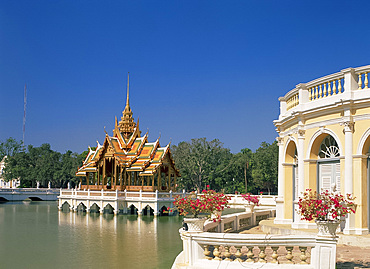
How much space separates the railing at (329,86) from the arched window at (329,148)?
4.88 feet

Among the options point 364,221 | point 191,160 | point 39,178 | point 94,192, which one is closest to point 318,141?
point 364,221

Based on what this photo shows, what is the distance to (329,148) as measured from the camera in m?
15.0

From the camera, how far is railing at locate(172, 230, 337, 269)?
890 centimetres

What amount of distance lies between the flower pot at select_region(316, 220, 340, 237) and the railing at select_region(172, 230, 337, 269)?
0.14m

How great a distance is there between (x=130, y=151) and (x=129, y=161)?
193 cm

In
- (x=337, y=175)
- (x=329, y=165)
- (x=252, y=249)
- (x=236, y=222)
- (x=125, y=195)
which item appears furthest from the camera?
(x=125, y=195)

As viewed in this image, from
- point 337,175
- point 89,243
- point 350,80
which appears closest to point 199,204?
point 337,175

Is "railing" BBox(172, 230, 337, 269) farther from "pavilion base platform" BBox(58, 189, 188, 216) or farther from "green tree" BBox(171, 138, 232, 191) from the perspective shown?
"green tree" BBox(171, 138, 232, 191)

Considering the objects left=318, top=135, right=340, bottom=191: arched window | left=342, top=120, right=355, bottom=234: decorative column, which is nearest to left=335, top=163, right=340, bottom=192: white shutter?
left=318, top=135, right=340, bottom=191: arched window

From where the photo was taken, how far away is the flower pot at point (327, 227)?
8914 millimetres

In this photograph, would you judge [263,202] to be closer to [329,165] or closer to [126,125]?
[126,125]

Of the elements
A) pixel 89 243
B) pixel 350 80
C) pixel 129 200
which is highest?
pixel 350 80

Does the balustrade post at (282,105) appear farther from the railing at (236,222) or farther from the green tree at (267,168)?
the green tree at (267,168)

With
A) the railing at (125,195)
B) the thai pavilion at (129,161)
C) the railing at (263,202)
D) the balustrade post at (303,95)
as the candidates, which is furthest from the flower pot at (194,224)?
the railing at (263,202)
